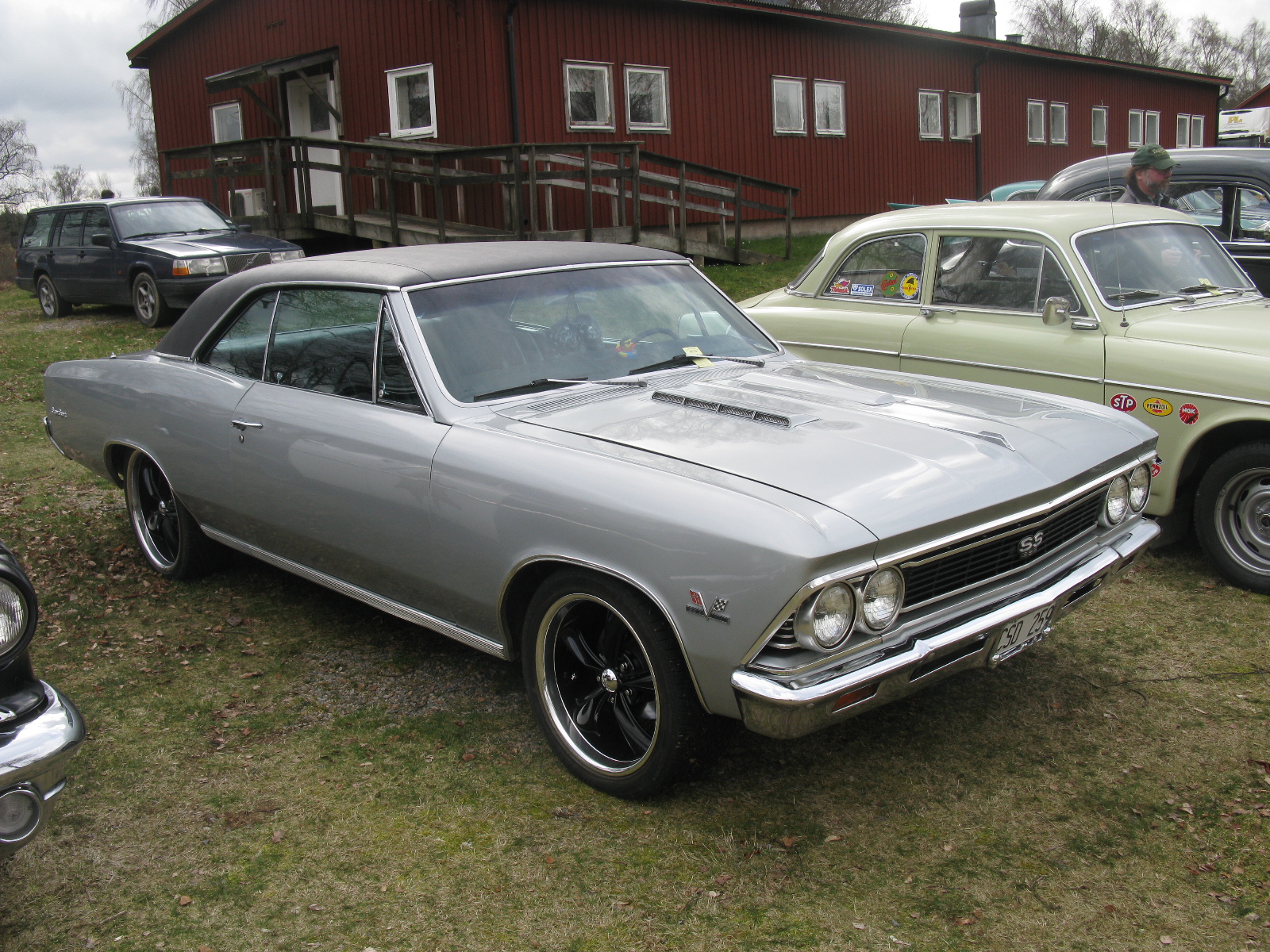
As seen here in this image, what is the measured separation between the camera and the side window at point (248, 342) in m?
4.54

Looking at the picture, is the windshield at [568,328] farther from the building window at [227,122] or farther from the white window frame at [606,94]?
the building window at [227,122]

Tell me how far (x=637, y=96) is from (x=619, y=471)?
16.0 metres

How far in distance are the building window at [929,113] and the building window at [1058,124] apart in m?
4.83

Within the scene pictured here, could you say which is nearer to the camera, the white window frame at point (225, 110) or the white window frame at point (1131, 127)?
the white window frame at point (225, 110)

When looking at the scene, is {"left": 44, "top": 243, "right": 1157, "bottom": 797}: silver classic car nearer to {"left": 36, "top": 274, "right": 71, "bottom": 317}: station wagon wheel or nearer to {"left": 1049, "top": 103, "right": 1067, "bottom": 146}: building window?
{"left": 36, "top": 274, "right": 71, "bottom": 317}: station wagon wheel

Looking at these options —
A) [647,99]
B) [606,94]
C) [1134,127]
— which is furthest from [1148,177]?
[1134,127]

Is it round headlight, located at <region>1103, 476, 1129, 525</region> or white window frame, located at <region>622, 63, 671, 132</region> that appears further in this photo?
white window frame, located at <region>622, 63, 671, 132</region>

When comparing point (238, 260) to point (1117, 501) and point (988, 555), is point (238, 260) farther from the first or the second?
point (988, 555)

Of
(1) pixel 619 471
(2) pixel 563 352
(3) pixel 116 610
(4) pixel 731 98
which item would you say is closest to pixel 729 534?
(1) pixel 619 471

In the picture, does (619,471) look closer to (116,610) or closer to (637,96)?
(116,610)

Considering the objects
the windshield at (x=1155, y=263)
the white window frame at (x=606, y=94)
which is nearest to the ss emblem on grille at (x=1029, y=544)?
the windshield at (x=1155, y=263)

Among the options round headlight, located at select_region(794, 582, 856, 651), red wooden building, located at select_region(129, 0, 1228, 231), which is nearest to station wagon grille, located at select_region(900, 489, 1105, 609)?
round headlight, located at select_region(794, 582, 856, 651)

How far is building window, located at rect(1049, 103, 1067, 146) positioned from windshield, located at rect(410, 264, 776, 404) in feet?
83.1

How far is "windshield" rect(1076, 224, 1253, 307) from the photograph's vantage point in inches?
211
